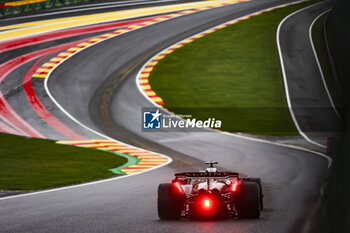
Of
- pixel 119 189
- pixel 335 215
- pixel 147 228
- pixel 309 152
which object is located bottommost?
pixel 309 152

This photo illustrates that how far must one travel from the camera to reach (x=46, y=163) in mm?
21328

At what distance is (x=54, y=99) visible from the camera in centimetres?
3338

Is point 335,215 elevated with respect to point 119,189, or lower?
elevated

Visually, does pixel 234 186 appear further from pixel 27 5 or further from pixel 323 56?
pixel 27 5

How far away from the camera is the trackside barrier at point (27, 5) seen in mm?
48469

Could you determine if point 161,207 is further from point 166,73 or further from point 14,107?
point 166,73

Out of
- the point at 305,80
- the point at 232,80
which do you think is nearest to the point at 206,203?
the point at 232,80

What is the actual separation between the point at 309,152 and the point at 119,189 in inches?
433

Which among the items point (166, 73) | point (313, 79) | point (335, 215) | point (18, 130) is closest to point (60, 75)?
point (166, 73)

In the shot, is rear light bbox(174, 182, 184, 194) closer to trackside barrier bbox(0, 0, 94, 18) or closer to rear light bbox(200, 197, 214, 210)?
rear light bbox(200, 197, 214, 210)

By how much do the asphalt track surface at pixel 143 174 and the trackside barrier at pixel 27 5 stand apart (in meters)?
9.66

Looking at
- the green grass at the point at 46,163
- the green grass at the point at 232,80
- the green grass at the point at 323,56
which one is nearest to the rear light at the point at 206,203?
the green grass at the point at 46,163

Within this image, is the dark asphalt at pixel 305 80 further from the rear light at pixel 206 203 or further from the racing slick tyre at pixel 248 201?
the rear light at pixel 206 203

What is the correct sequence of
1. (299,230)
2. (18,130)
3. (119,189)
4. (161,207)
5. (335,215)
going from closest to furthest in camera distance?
1. (335,215)
2. (299,230)
3. (161,207)
4. (119,189)
5. (18,130)
